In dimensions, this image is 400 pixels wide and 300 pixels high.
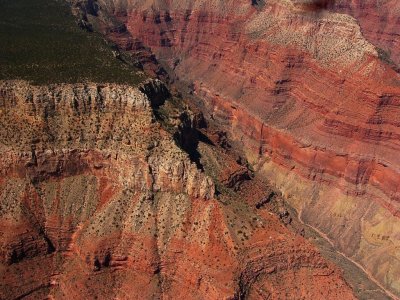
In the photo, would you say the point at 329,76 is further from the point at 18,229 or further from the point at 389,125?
the point at 18,229

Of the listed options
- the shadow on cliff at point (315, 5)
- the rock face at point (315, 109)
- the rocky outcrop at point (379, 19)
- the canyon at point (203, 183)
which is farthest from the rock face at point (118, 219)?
the rocky outcrop at point (379, 19)

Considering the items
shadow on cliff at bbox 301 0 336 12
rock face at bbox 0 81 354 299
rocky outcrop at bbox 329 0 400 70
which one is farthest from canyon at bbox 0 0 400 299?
rocky outcrop at bbox 329 0 400 70

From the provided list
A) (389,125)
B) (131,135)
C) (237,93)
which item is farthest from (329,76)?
(131,135)

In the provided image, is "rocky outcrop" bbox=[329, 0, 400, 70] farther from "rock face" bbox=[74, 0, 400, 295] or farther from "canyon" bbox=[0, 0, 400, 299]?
"canyon" bbox=[0, 0, 400, 299]

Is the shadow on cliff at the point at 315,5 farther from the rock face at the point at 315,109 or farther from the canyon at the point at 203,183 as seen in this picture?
the canyon at the point at 203,183

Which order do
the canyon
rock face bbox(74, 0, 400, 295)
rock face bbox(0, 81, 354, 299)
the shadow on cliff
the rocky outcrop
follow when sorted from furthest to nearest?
the rocky outcrop → the shadow on cliff → rock face bbox(74, 0, 400, 295) → the canyon → rock face bbox(0, 81, 354, 299)

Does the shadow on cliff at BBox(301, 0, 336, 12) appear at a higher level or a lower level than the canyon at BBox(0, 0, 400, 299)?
higher
